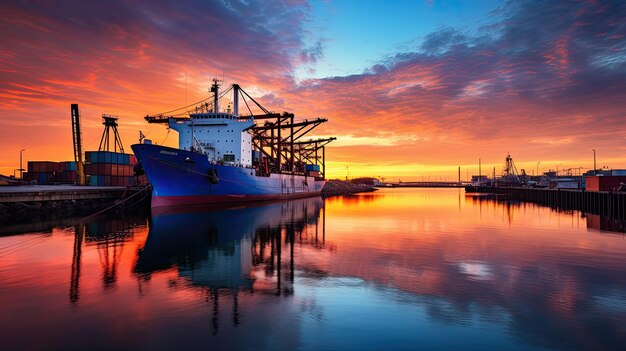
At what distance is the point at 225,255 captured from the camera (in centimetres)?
1515

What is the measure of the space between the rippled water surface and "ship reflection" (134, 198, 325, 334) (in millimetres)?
87

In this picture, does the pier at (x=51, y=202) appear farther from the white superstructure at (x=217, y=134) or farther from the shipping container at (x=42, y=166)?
the shipping container at (x=42, y=166)

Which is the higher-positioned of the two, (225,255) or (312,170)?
(312,170)

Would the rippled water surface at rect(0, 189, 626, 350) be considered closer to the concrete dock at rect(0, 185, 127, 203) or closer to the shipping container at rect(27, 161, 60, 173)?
the concrete dock at rect(0, 185, 127, 203)

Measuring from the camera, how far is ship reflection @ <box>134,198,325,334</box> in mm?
10297

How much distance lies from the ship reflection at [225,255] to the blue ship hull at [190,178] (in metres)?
6.40

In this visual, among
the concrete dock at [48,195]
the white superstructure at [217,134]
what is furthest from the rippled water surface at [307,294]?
the white superstructure at [217,134]

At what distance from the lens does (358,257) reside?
15000 mm

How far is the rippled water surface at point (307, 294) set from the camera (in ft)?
22.6

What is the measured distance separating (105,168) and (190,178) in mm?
31999

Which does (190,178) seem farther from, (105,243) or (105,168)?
(105,168)

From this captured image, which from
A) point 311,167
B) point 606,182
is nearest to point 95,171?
point 311,167

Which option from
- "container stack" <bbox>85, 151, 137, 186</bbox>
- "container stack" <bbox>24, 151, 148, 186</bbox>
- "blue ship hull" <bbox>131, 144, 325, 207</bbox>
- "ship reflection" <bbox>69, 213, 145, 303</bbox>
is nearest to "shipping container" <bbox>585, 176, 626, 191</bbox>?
"blue ship hull" <bbox>131, 144, 325, 207</bbox>

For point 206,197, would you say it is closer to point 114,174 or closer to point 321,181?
point 114,174
